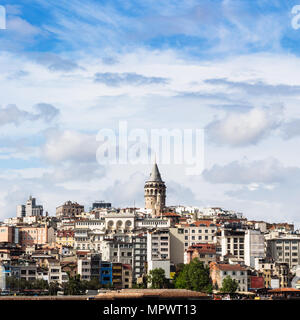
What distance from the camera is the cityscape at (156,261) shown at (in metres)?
83.7

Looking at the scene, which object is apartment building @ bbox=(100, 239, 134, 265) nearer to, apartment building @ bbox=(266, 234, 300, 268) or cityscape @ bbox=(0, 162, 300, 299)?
cityscape @ bbox=(0, 162, 300, 299)

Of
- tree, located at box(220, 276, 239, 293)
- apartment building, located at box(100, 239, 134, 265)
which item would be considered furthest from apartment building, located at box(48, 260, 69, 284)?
tree, located at box(220, 276, 239, 293)

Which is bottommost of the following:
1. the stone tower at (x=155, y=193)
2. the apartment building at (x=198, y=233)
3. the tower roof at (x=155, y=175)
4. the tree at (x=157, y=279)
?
the tree at (x=157, y=279)

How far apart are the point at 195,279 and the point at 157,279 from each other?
4308 millimetres

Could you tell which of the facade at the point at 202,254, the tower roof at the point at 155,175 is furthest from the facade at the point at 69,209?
the facade at the point at 202,254

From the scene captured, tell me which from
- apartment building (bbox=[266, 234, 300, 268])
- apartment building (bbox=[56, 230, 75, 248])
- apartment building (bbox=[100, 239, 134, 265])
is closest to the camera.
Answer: apartment building (bbox=[100, 239, 134, 265])

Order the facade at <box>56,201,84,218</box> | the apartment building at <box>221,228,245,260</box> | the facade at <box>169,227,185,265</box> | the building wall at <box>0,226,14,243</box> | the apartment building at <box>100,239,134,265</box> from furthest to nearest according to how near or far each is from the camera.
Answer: the facade at <box>56,201,84,218</box>
the building wall at <box>0,226,14,243</box>
the facade at <box>169,227,185,265</box>
the apartment building at <box>100,239,134,265</box>
the apartment building at <box>221,228,245,260</box>

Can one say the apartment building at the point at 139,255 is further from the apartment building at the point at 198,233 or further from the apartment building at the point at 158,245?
the apartment building at the point at 198,233

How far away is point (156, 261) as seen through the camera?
3588 inches

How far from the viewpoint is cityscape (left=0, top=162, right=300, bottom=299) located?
83.7m

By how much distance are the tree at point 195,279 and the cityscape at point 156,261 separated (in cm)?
9
